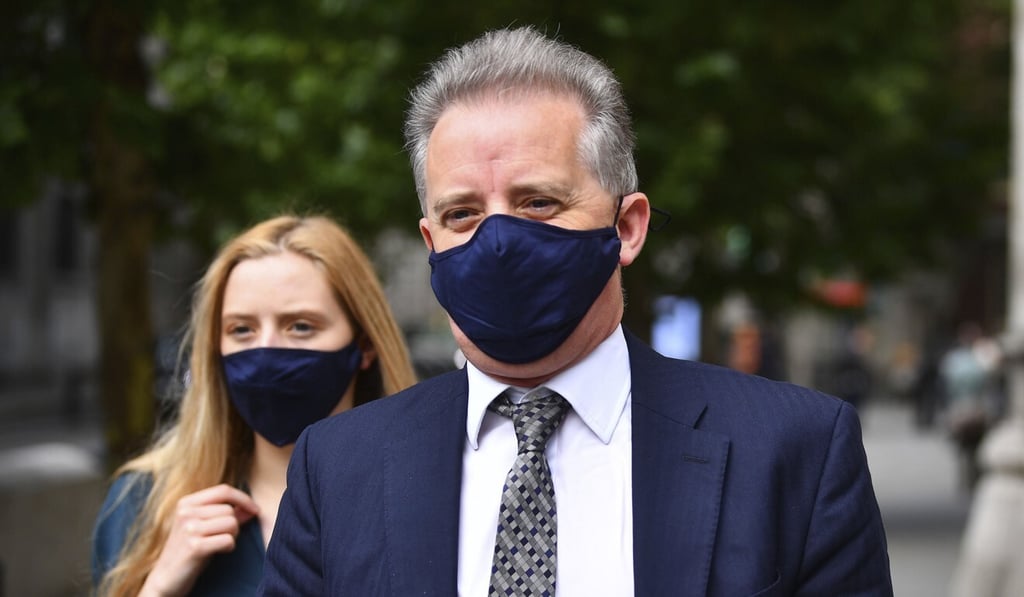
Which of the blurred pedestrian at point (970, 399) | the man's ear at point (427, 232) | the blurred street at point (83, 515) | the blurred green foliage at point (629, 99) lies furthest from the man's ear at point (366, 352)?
the blurred pedestrian at point (970, 399)

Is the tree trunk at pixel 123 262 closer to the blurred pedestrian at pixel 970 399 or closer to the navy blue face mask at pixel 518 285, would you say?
the navy blue face mask at pixel 518 285

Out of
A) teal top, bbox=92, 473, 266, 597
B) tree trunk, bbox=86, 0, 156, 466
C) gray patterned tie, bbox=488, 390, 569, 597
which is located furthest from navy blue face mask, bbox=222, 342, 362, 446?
tree trunk, bbox=86, 0, 156, 466

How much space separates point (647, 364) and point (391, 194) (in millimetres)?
12912

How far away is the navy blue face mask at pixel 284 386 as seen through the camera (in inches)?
143

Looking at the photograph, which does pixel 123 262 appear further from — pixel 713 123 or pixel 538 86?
pixel 713 123

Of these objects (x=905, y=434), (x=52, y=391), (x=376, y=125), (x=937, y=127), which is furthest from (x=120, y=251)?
(x=52, y=391)

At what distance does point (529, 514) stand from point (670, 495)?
21 cm

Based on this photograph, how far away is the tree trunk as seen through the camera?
8609 mm

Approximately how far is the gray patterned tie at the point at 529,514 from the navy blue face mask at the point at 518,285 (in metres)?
0.11

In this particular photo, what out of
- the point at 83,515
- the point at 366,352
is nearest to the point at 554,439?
the point at 366,352

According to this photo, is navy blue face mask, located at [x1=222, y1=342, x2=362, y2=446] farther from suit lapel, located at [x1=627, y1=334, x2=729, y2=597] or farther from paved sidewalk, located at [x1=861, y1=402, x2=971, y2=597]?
paved sidewalk, located at [x1=861, y1=402, x2=971, y2=597]

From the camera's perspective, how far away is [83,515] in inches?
428

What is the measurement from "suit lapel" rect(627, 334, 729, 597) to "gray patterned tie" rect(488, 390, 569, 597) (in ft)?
0.42

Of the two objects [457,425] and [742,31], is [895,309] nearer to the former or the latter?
[742,31]
